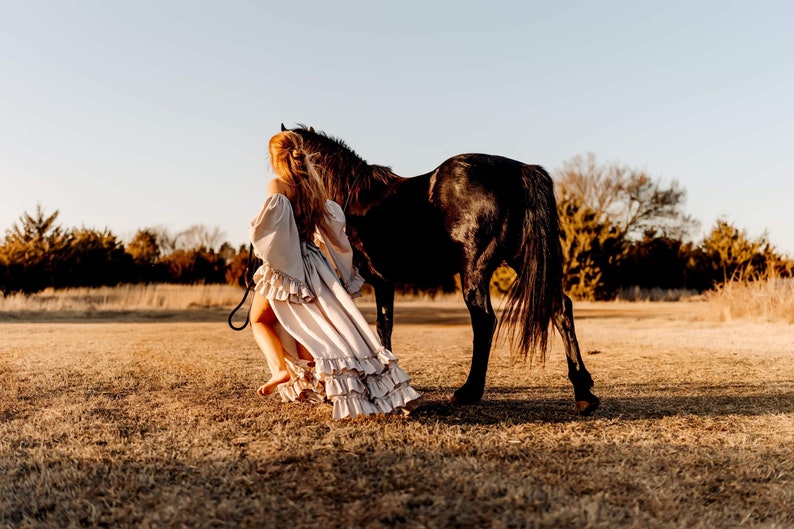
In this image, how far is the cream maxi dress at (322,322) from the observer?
3.89 m

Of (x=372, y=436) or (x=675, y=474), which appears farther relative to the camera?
(x=372, y=436)

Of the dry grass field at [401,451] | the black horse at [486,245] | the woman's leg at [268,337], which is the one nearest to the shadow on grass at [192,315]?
the dry grass field at [401,451]

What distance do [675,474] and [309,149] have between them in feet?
12.7

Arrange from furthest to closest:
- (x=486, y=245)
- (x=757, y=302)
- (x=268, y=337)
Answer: (x=757, y=302)
(x=486, y=245)
(x=268, y=337)

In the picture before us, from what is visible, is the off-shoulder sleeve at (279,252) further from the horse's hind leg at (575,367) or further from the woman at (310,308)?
the horse's hind leg at (575,367)

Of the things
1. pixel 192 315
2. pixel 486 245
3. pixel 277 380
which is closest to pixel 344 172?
pixel 486 245

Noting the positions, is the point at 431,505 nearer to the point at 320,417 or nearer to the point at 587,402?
the point at 320,417

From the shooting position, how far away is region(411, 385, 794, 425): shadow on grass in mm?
4172

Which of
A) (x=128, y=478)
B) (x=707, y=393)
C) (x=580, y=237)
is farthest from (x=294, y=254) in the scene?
(x=580, y=237)

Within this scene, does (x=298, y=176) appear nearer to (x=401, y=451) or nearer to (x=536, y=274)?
(x=536, y=274)

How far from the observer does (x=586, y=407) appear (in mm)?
4266

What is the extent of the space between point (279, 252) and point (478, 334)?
58.9 inches

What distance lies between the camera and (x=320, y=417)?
4070 mm

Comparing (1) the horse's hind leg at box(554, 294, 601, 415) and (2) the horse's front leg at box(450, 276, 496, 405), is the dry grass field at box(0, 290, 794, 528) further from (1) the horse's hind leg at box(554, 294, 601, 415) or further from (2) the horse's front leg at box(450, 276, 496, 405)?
(2) the horse's front leg at box(450, 276, 496, 405)
